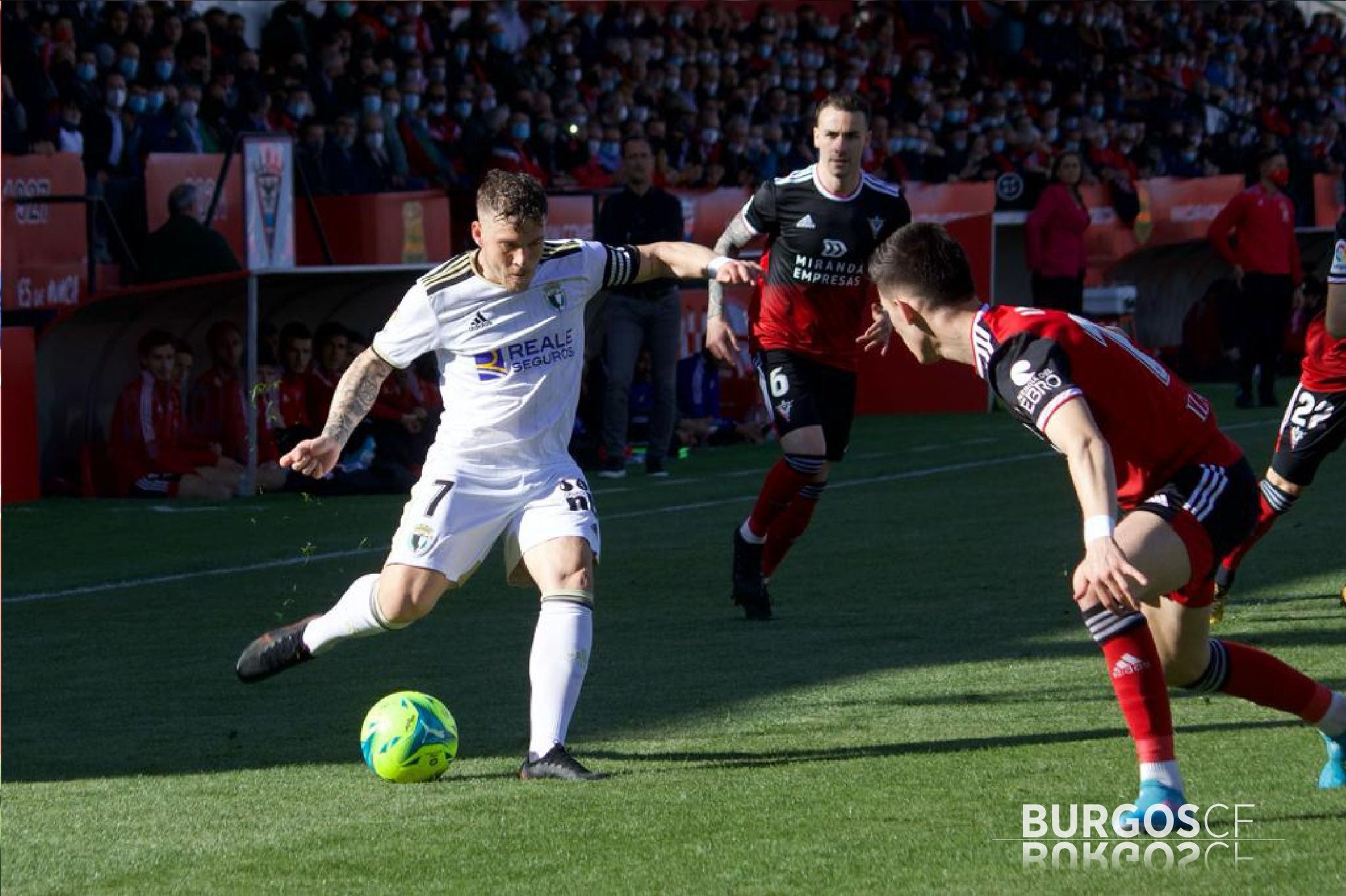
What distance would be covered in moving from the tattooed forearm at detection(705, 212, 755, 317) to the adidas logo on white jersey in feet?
13.4

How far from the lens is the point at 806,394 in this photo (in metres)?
9.58

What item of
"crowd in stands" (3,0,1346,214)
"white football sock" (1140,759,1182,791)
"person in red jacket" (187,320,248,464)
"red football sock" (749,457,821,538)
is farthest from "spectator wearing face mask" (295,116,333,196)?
"white football sock" (1140,759,1182,791)

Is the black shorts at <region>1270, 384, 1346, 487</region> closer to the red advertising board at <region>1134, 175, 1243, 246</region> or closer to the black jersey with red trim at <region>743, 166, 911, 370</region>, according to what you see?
the black jersey with red trim at <region>743, 166, 911, 370</region>

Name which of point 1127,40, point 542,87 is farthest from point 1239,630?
point 1127,40

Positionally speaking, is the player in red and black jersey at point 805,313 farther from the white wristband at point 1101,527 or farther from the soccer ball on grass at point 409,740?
the white wristband at point 1101,527

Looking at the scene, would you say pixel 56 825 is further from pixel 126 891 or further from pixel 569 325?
pixel 569 325

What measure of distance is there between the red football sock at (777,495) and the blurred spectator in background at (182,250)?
7465 millimetres

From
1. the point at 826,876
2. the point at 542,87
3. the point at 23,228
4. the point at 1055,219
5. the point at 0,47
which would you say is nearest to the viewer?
the point at 826,876

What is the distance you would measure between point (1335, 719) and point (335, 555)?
7221 millimetres

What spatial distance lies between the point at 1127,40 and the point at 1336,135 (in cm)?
372

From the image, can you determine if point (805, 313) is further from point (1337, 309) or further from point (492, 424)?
point (492, 424)

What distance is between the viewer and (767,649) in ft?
28.7

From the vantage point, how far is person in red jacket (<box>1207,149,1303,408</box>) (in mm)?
19406

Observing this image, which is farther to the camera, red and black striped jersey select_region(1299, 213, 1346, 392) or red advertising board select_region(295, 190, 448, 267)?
red advertising board select_region(295, 190, 448, 267)
